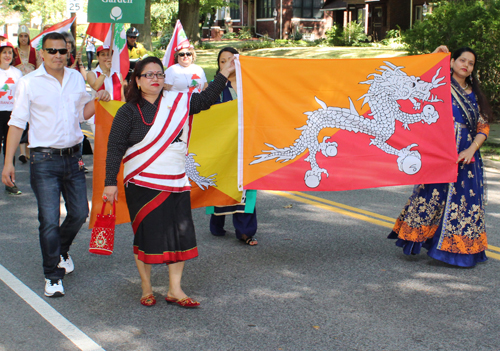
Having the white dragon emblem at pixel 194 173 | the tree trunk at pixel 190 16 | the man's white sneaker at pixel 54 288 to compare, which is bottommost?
the man's white sneaker at pixel 54 288

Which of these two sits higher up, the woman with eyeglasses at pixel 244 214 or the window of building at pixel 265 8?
the window of building at pixel 265 8

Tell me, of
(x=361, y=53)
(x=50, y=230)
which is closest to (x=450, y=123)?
(x=50, y=230)

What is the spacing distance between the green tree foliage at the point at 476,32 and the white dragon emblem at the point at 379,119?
8.38 metres

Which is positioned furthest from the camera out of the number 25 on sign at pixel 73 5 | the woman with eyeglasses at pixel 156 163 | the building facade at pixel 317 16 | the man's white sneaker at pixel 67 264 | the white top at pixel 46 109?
the building facade at pixel 317 16

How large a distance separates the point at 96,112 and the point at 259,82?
4.89 feet

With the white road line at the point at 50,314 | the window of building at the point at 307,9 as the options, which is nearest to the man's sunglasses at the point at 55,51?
the white road line at the point at 50,314

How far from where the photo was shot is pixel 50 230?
4.88m

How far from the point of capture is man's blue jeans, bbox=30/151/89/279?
15.9ft

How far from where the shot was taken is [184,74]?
7.56 meters

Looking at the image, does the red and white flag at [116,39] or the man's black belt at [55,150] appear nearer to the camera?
the man's black belt at [55,150]

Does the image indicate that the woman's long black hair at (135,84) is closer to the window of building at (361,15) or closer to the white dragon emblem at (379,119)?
the white dragon emblem at (379,119)

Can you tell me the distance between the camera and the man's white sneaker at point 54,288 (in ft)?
16.0

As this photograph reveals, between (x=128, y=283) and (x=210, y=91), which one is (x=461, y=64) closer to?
(x=210, y=91)

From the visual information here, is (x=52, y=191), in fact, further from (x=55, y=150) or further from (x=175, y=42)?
(x=175, y=42)
